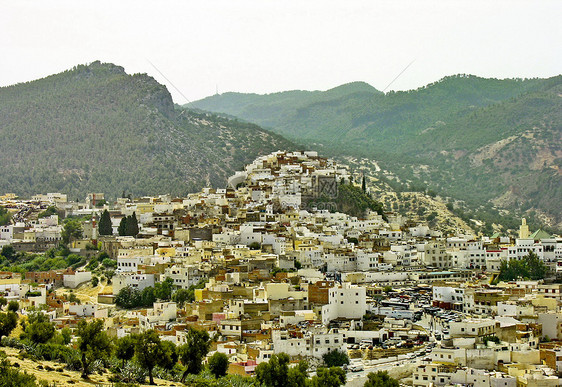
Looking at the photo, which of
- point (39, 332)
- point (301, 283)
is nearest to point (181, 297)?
point (301, 283)

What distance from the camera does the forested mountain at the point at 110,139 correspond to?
4055 inches

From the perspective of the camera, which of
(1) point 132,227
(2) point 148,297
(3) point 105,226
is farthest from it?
(3) point 105,226

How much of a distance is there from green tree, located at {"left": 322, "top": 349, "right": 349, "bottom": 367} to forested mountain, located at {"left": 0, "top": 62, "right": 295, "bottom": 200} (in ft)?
187

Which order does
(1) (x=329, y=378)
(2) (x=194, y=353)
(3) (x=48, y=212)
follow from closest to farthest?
(1) (x=329, y=378), (2) (x=194, y=353), (3) (x=48, y=212)

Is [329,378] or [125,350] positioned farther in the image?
[125,350]

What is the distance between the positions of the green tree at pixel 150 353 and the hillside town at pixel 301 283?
166cm

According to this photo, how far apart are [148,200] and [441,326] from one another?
35.2 m

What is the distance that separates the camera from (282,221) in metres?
59.4

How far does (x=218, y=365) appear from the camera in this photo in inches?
1336

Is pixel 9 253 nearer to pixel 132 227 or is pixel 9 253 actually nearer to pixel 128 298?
pixel 132 227

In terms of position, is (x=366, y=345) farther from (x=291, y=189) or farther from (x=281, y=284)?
(x=291, y=189)

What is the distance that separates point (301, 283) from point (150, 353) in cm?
1179

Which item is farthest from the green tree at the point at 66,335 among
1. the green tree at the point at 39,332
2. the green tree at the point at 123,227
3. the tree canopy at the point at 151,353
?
the green tree at the point at 123,227

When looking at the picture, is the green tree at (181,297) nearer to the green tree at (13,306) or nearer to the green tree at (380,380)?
the green tree at (13,306)
